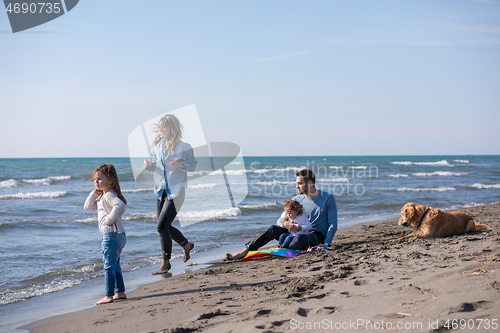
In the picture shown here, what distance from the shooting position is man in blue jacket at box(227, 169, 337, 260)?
536 centimetres

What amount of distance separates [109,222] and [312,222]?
3106 millimetres

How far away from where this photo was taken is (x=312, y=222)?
554cm

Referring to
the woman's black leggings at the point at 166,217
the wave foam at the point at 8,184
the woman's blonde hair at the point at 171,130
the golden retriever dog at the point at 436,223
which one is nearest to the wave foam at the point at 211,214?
the woman's black leggings at the point at 166,217

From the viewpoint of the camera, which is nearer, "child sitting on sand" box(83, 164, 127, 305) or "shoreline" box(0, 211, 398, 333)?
"shoreline" box(0, 211, 398, 333)

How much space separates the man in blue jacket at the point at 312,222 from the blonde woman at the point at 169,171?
1100 mm

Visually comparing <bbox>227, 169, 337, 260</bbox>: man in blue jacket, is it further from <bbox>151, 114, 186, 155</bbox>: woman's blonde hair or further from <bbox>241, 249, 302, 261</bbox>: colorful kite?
<bbox>151, 114, 186, 155</bbox>: woman's blonde hair

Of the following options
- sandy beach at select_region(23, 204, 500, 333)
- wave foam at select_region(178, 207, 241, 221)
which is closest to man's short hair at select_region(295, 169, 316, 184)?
sandy beach at select_region(23, 204, 500, 333)

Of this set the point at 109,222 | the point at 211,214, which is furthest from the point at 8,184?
the point at 109,222

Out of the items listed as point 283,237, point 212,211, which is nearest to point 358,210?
point 212,211

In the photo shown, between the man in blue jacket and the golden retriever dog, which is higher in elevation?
the man in blue jacket

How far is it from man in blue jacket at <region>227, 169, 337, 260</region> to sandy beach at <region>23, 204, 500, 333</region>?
1.70 feet

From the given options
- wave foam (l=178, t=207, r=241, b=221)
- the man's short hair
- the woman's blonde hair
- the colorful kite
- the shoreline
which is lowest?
wave foam (l=178, t=207, r=241, b=221)

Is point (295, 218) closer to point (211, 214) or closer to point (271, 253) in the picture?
point (271, 253)

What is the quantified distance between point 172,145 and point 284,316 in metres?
2.96
